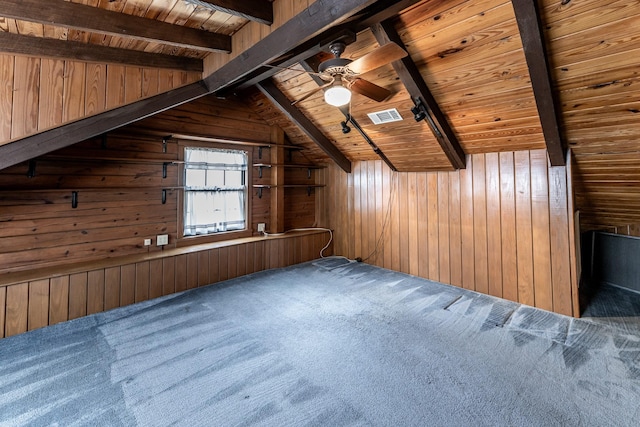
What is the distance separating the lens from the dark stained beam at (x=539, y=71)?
172 cm

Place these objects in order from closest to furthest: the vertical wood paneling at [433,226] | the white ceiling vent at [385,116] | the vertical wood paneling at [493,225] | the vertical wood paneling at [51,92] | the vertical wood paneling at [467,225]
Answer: the vertical wood paneling at [51,92], the white ceiling vent at [385,116], the vertical wood paneling at [493,225], the vertical wood paneling at [467,225], the vertical wood paneling at [433,226]

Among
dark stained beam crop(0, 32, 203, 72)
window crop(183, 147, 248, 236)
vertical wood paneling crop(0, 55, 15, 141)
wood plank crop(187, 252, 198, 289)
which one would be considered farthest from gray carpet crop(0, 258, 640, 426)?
dark stained beam crop(0, 32, 203, 72)

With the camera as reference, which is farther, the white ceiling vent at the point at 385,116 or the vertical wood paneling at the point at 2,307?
the white ceiling vent at the point at 385,116

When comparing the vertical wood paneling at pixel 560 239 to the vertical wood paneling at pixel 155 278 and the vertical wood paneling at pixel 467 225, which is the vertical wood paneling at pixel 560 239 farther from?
the vertical wood paneling at pixel 155 278

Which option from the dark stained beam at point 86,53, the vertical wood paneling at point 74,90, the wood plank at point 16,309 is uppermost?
the dark stained beam at point 86,53

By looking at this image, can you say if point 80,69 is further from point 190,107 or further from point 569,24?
point 569,24

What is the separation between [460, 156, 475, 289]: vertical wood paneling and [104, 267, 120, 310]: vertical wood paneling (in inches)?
162

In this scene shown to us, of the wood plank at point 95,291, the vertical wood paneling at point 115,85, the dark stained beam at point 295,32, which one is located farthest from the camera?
the wood plank at point 95,291

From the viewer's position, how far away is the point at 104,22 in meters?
1.87

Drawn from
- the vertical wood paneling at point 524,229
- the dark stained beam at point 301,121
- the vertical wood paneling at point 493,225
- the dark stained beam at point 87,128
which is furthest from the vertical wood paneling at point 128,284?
the vertical wood paneling at point 524,229

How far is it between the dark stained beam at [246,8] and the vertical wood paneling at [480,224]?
290cm

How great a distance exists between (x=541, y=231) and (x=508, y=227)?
1.06 ft

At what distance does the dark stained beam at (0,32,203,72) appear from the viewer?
200 cm

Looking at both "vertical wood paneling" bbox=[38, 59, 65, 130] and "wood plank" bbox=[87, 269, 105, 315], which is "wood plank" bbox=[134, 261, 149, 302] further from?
"vertical wood paneling" bbox=[38, 59, 65, 130]
